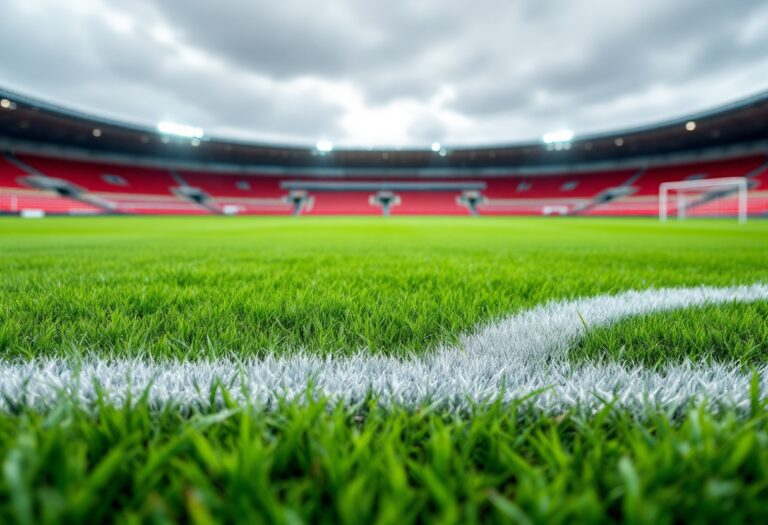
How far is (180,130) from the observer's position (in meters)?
30.5

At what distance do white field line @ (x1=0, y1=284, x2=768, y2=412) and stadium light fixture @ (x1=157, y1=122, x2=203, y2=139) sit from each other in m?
34.1

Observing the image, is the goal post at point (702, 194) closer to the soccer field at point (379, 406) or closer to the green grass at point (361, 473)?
the soccer field at point (379, 406)

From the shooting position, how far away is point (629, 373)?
909 mm

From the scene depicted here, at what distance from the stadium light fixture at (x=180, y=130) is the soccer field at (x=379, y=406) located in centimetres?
3295

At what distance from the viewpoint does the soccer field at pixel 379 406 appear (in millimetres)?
412

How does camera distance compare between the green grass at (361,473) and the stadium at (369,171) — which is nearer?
the green grass at (361,473)

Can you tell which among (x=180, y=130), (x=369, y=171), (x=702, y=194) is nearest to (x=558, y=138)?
(x=702, y=194)

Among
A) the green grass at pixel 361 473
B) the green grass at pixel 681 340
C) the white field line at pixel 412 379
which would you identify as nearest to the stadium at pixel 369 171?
the green grass at pixel 681 340

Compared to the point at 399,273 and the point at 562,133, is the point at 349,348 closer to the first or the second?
the point at 399,273

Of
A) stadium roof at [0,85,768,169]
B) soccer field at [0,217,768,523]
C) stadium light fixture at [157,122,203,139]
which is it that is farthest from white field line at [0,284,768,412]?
stadium light fixture at [157,122,203,139]

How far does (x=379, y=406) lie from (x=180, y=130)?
35.5 meters

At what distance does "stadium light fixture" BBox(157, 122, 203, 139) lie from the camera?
29311 mm

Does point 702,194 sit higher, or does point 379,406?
point 702,194

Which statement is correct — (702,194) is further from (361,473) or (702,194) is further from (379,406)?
(361,473)
